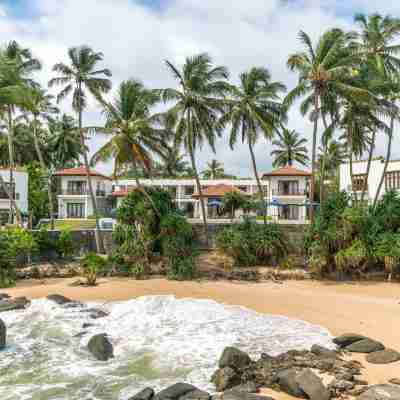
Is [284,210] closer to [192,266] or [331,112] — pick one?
[331,112]

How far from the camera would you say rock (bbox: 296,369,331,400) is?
274 inches

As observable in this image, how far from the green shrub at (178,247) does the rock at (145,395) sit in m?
12.5

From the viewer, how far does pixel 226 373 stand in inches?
316

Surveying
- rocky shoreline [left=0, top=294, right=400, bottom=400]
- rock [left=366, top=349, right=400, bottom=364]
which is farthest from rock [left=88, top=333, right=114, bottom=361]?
rock [left=366, top=349, right=400, bottom=364]

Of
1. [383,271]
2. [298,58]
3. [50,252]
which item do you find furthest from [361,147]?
[50,252]

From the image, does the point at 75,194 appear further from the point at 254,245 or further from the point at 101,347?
the point at 101,347

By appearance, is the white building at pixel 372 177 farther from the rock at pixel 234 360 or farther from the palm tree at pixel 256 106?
the rock at pixel 234 360

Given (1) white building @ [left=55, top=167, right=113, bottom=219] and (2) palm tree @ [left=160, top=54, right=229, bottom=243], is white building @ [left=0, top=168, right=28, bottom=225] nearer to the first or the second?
(1) white building @ [left=55, top=167, right=113, bottom=219]

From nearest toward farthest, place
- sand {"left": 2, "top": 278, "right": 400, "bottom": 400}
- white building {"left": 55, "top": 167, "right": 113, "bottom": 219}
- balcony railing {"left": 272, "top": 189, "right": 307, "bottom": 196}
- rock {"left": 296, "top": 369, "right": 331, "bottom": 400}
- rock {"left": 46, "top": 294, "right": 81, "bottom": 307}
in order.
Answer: rock {"left": 296, "top": 369, "right": 331, "bottom": 400} → sand {"left": 2, "top": 278, "right": 400, "bottom": 400} → rock {"left": 46, "top": 294, "right": 81, "bottom": 307} → balcony railing {"left": 272, "top": 189, "right": 307, "bottom": 196} → white building {"left": 55, "top": 167, "right": 113, "bottom": 219}

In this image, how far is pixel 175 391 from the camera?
738 cm

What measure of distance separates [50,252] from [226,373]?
59.9 feet

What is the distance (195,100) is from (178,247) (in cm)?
920

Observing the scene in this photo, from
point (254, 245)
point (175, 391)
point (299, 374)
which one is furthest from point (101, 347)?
point (254, 245)

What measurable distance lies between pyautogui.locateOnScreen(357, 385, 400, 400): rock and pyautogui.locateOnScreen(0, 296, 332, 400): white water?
2.77 meters
